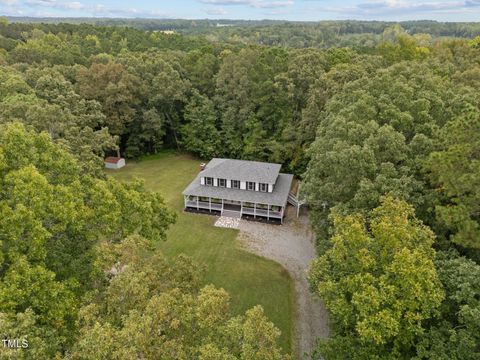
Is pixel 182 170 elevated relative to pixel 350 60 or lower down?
lower down

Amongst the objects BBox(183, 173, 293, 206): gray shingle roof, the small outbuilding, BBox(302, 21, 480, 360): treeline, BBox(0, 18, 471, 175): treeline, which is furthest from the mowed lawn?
BBox(0, 18, 471, 175): treeline

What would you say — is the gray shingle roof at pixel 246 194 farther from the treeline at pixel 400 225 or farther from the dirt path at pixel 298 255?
the treeline at pixel 400 225

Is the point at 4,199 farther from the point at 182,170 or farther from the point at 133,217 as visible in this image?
the point at 182,170

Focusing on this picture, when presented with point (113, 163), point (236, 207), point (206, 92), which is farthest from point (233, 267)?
point (206, 92)

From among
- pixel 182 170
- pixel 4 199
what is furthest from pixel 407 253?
pixel 182 170

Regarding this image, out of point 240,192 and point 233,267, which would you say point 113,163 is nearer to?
point 240,192

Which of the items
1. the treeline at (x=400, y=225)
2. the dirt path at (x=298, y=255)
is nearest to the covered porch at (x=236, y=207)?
Result: the dirt path at (x=298, y=255)

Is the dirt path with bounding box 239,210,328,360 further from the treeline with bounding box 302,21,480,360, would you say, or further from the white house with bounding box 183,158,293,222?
the treeline with bounding box 302,21,480,360

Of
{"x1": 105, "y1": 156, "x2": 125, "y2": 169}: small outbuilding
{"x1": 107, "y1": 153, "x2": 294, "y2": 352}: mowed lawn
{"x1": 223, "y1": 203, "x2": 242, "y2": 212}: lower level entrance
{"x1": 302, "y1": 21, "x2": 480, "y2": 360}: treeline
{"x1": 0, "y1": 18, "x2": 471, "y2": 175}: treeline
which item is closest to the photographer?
{"x1": 302, "y1": 21, "x2": 480, "y2": 360}: treeline
